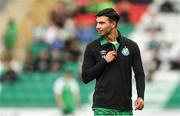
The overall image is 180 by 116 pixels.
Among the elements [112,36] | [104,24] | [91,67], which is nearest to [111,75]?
[91,67]

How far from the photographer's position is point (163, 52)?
77.2ft

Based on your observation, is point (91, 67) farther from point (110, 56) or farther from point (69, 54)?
point (69, 54)

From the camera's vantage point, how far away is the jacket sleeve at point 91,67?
8.34m

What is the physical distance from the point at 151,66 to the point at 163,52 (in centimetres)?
106

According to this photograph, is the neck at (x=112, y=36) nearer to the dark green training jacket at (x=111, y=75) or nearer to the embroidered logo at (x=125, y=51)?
the dark green training jacket at (x=111, y=75)

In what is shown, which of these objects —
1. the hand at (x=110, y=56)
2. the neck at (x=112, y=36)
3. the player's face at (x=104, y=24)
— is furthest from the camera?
the neck at (x=112, y=36)

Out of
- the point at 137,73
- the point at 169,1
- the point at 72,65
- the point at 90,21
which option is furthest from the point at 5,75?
the point at 137,73

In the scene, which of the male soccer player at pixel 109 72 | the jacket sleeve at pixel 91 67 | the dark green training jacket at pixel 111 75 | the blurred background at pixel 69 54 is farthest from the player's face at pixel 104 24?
the blurred background at pixel 69 54

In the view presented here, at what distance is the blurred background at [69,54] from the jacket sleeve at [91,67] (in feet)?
37.1

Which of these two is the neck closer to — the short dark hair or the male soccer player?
the male soccer player

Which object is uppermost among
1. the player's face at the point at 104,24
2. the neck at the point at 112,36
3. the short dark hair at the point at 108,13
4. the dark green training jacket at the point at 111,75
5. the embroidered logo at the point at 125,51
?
the short dark hair at the point at 108,13

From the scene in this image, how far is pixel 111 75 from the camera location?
332 inches

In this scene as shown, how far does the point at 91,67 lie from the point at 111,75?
23cm

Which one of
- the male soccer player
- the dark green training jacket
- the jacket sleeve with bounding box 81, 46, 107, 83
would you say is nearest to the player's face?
the male soccer player
